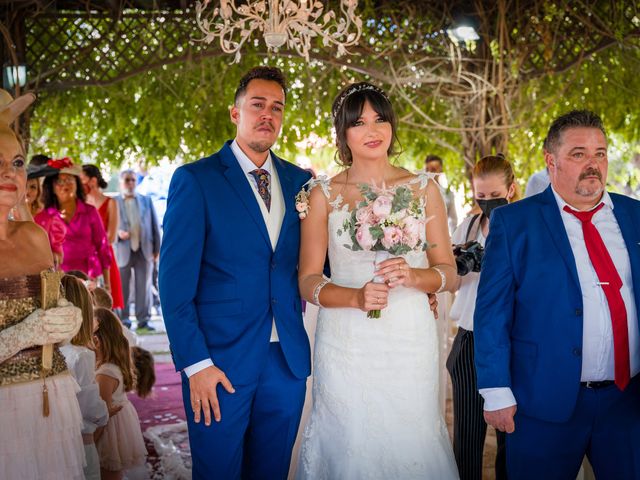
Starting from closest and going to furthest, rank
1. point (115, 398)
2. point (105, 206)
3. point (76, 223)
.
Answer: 1. point (115, 398)
2. point (76, 223)
3. point (105, 206)

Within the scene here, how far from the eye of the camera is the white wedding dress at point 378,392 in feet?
10.6

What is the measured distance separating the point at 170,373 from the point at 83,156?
126 inches

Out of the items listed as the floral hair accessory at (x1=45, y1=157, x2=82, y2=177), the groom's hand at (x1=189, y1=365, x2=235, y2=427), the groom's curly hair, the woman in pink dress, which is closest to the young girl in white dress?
the groom's hand at (x1=189, y1=365, x2=235, y2=427)

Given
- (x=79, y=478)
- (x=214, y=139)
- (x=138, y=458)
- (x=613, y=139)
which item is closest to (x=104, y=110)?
(x=214, y=139)

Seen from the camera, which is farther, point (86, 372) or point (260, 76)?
point (86, 372)

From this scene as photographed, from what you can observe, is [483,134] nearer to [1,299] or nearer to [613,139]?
[613,139]

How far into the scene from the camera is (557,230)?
300 cm

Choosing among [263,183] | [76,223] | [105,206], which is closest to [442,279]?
[263,183]

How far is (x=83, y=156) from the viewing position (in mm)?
9914

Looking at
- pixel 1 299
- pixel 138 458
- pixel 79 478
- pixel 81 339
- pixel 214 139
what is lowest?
pixel 138 458

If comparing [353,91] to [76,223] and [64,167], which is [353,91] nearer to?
[64,167]

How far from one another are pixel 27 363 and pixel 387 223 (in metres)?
1.40

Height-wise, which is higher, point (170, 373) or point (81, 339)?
point (81, 339)

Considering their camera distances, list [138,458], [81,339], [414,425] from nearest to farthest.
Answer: [414,425] → [81,339] → [138,458]
